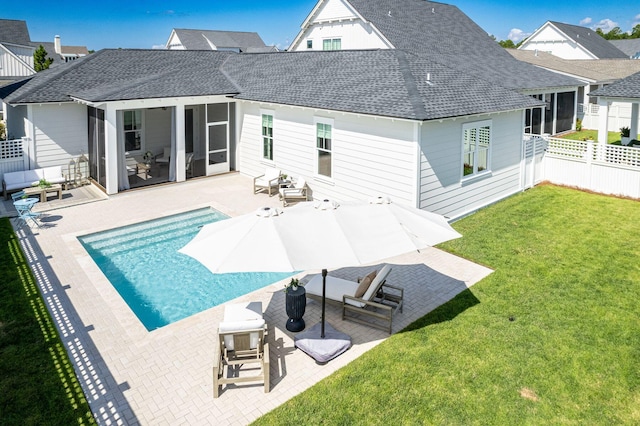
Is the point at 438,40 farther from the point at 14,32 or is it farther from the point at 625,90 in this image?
the point at 14,32

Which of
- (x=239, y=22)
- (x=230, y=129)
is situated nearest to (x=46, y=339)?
(x=230, y=129)

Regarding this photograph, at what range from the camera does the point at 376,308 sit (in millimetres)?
10133

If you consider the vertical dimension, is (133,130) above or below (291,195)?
above

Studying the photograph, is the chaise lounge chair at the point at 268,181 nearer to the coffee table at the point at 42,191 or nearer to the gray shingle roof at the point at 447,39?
the coffee table at the point at 42,191

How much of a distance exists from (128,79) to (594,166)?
20683 millimetres

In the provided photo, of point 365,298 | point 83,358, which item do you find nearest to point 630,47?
point 365,298

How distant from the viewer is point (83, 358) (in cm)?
846

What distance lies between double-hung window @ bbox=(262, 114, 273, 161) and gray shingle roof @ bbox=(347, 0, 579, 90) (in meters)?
12.2

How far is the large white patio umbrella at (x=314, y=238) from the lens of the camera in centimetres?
764

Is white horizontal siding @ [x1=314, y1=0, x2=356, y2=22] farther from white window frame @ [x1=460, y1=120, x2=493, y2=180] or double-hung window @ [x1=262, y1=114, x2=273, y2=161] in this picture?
white window frame @ [x1=460, y1=120, x2=493, y2=180]

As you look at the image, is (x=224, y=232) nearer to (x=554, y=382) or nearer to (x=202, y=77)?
(x=554, y=382)

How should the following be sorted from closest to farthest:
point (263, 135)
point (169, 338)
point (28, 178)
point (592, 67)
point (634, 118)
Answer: point (169, 338), point (28, 178), point (263, 135), point (634, 118), point (592, 67)

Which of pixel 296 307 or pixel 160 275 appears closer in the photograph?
pixel 296 307

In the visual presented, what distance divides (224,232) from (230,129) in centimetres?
1447
